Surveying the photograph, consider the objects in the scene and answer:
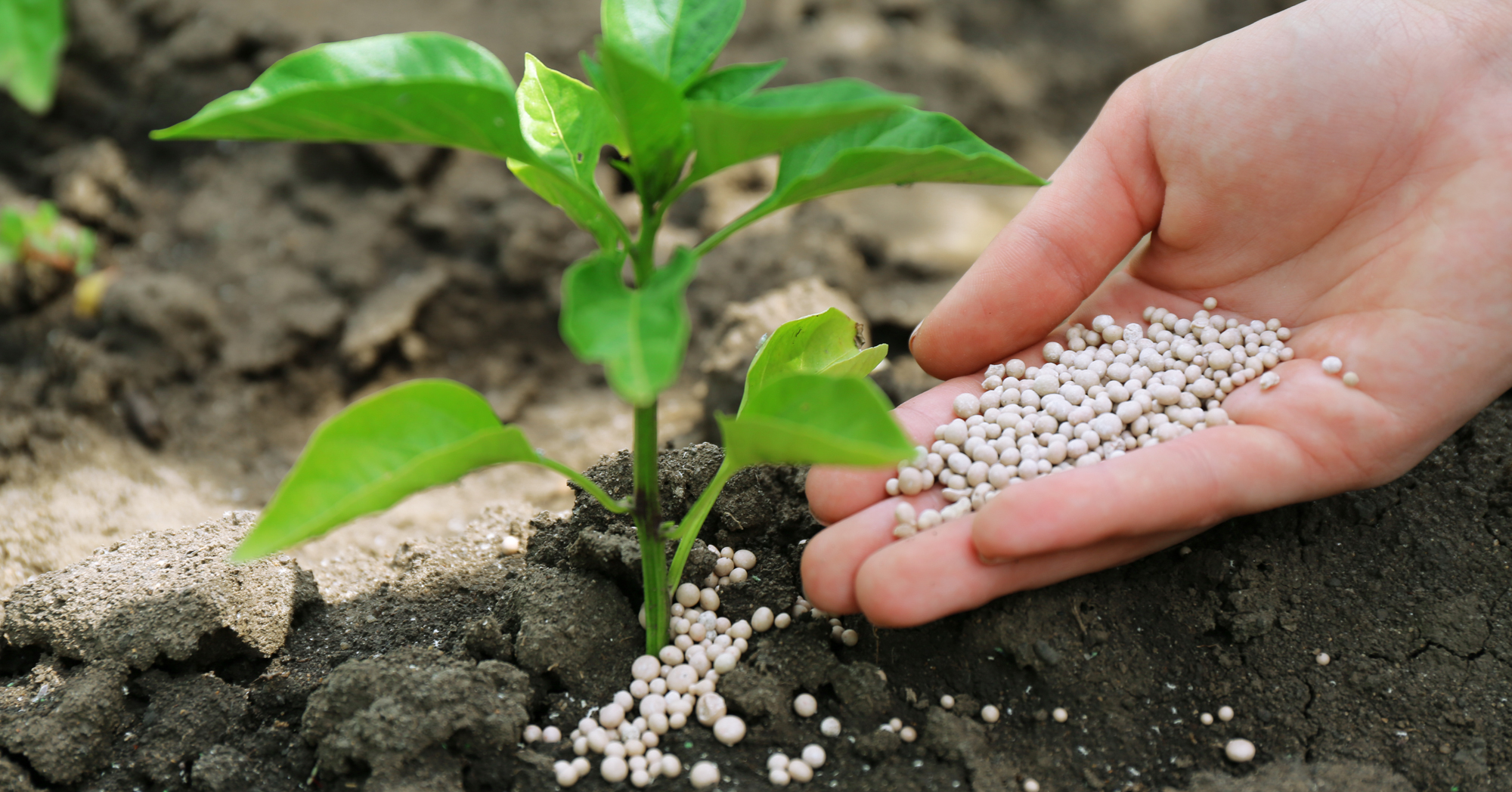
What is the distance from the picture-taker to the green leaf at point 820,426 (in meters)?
1.03

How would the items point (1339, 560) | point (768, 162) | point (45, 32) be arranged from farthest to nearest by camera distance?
point (768, 162), point (1339, 560), point (45, 32)

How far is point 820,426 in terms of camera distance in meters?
1.12

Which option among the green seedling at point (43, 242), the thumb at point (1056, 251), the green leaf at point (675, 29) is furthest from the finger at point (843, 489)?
the green seedling at point (43, 242)

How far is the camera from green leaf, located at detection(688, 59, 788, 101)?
4.10 feet

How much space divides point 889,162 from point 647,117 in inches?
11.5

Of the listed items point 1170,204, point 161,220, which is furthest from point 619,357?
point 161,220

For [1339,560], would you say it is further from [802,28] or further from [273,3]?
[273,3]

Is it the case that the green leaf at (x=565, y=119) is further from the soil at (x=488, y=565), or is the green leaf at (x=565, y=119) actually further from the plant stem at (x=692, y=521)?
the soil at (x=488, y=565)

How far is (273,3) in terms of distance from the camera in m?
3.41

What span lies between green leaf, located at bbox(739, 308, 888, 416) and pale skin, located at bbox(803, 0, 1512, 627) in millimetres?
169

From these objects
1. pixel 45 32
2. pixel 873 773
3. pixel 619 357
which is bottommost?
pixel 873 773

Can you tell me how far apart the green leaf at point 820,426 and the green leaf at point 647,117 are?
0.31m

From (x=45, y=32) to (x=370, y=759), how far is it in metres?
0.92

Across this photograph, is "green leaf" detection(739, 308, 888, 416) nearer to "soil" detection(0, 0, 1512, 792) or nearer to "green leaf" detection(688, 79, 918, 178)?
"soil" detection(0, 0, 1512, 792)
